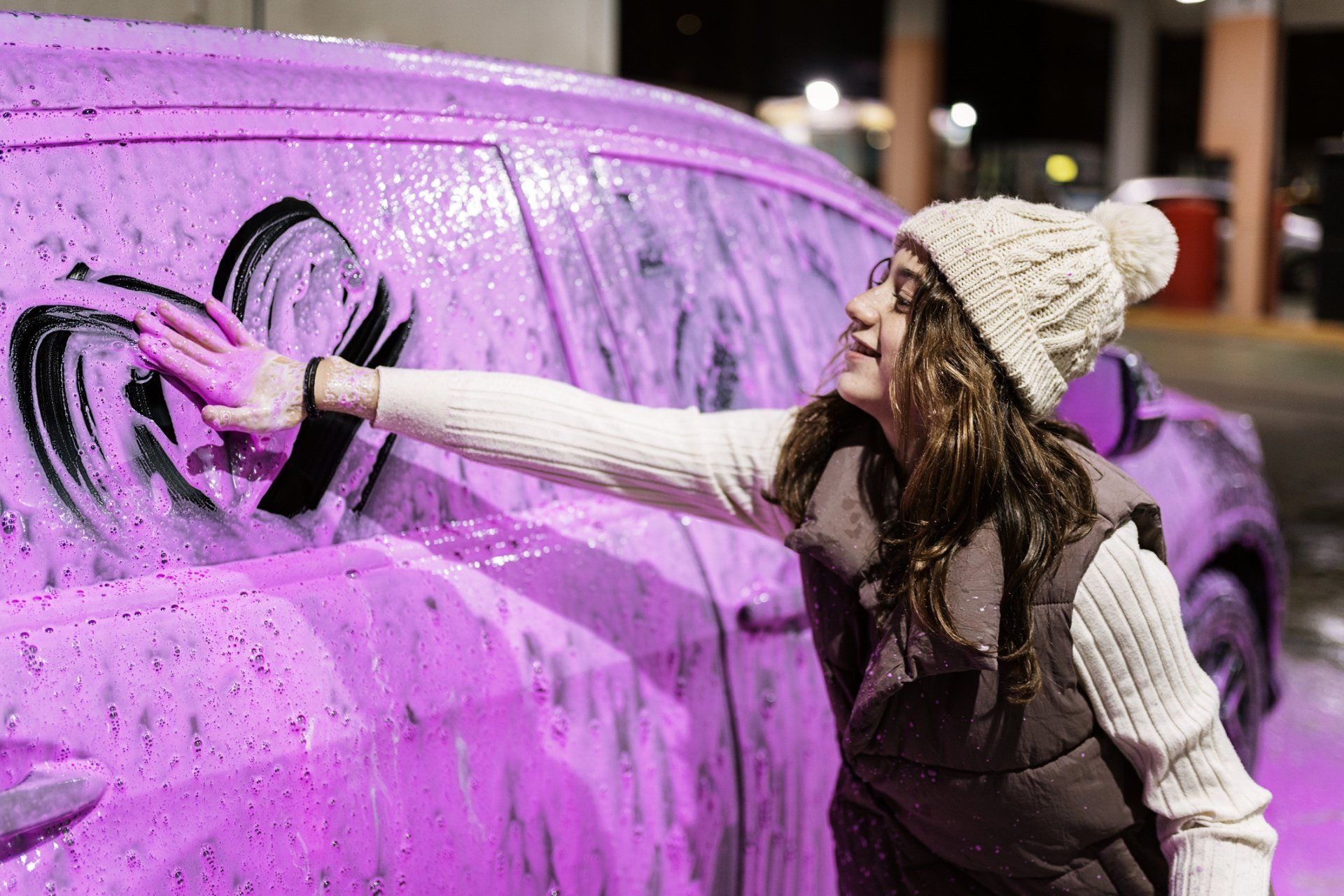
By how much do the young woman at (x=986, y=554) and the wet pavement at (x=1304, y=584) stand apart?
1.70m

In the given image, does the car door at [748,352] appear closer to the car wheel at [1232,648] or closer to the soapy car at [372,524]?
the soapy car at [372,524]

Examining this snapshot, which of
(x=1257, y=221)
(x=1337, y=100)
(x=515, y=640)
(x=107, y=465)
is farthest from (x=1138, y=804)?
(x=1337, y=100)

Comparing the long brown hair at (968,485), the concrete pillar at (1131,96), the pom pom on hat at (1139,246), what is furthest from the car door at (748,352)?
the concrete pillar at (1131,96)

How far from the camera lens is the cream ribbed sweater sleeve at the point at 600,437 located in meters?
1.54

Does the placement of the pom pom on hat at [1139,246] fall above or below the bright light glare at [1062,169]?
below

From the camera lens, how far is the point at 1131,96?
22438 millimetres

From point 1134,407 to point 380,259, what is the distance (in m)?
1.34

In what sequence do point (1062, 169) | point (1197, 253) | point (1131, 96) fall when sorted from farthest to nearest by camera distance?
1. point (1062, 169)
2. point (1131, 96)
3. point (1197, 253)

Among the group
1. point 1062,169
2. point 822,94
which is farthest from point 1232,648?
point 1062,169

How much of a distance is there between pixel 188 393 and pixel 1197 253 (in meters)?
18.2

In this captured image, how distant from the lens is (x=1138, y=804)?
1535 millimetres

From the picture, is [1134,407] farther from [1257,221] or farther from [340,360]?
[1257,221]

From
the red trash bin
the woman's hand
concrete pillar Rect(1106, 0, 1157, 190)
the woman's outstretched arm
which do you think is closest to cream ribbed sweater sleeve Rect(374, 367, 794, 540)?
the woman's outstretched arm

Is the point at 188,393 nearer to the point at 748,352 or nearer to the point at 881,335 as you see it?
the point at 881,335
